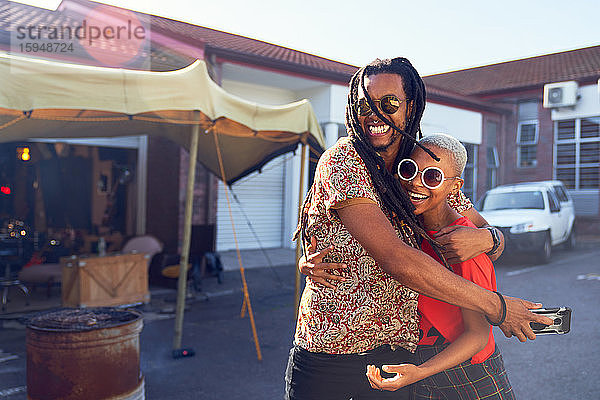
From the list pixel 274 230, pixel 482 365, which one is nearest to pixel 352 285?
pixel 482 365

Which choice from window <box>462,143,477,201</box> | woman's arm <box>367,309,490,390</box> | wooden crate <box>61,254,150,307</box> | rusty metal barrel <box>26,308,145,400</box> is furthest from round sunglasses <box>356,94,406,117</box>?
window <box>462,143,477,201</box>

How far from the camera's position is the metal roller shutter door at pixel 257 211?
13.1m

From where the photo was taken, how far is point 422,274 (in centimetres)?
148

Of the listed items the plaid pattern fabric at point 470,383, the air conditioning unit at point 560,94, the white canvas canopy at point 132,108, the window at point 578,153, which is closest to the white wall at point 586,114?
the window at point 578,153

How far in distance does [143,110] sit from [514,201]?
10.4 meters

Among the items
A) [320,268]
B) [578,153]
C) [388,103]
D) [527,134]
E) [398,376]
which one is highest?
[527,134]

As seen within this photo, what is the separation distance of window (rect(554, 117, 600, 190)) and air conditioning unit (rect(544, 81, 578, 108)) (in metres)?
1.23

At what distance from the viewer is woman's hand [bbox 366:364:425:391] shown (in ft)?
4.97

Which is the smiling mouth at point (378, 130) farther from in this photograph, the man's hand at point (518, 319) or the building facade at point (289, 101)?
the building facade at point (289, 101)

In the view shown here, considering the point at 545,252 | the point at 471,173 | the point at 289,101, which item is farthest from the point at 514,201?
the point at 471,173

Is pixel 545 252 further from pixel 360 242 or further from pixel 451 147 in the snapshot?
pixel 360 242

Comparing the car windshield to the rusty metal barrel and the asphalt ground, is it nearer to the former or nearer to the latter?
the asphalt ground

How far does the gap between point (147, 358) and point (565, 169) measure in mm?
18640

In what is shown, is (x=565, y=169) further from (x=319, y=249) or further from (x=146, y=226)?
(x=319, y=249)
